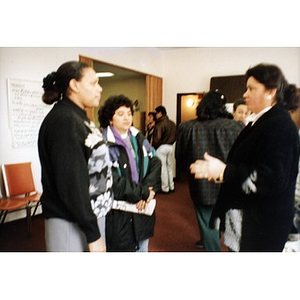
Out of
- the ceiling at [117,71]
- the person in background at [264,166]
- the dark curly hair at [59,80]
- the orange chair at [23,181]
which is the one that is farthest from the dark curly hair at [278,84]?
the orange chair at [23,181]

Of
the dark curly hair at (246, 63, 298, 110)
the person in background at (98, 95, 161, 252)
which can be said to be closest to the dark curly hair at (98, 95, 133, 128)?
the person in background at (98, 95, 161, 252)

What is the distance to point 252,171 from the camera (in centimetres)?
125

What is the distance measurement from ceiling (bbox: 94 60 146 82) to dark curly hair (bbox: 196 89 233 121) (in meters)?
0.36

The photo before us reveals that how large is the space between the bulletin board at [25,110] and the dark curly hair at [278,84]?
103cm

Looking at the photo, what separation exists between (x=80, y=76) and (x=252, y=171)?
3.03 feet

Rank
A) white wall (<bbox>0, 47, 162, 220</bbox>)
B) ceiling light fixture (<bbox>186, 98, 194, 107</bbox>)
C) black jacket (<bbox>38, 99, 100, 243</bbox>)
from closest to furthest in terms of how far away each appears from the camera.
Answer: black jacket (<bbox>38, 99, 100, 243</bbox>), white wall (<bbox>0, 47, 162, 220</bbox>), ceiling light fixture (<bbox>186, 98, 194, 107</bbox>)

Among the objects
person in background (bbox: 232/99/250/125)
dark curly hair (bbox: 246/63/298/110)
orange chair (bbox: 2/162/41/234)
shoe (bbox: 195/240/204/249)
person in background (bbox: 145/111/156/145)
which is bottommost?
shoe (bbox: 195/240/204/249)

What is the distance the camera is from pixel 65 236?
49.5 inches

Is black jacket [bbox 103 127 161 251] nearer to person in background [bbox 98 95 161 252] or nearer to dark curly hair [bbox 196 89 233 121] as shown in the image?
person in background [bbox 98 95 161 252]

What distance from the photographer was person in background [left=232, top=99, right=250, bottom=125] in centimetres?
128

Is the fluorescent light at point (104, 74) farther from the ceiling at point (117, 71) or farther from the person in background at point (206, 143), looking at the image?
the person in background at point (206, 143)

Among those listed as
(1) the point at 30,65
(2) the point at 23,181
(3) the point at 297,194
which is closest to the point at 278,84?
(3) the point at 297,194
